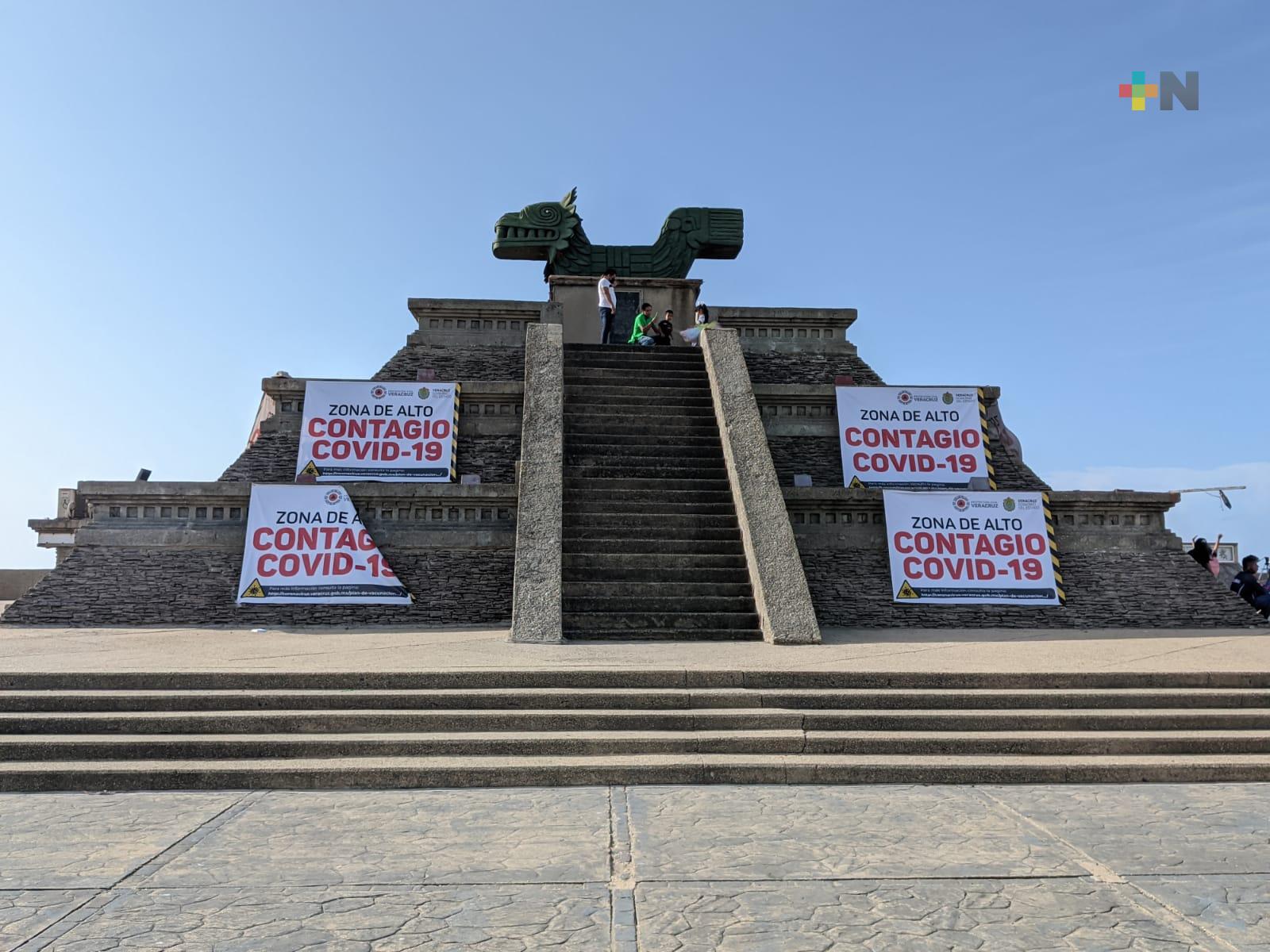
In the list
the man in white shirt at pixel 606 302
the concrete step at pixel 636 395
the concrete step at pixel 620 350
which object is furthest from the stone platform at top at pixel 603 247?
the concrete step at pixel 636 395

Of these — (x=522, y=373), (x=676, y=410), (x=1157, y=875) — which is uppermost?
(x=522, y=373)

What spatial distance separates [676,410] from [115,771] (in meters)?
8.97

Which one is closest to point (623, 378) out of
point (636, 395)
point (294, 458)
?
point (636, 395)

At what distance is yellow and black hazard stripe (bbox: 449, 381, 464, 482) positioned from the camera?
42.0 ft

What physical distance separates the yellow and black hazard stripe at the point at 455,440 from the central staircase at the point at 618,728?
6.18 meters

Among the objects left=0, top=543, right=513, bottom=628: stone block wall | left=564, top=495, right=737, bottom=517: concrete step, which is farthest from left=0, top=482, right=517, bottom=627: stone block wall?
left=564, top=495, right=737, bottom=517: concrete step

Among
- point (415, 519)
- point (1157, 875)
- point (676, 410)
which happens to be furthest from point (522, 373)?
point (1157, 875)

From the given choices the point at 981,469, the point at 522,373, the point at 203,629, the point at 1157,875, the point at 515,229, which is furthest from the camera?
the point at 515,229

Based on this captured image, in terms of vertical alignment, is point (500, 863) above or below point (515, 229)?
below

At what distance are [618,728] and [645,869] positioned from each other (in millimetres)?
2144

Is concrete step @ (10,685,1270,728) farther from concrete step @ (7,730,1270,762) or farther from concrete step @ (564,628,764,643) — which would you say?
concrete step @ (564,628,764,643)

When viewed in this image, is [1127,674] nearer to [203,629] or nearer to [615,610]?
[615,610]

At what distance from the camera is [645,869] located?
14.0 feet

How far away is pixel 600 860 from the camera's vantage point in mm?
4414
